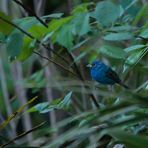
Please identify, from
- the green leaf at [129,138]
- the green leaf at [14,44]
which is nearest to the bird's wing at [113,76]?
the green leaf at [14,44]

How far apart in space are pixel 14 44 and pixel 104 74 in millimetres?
235

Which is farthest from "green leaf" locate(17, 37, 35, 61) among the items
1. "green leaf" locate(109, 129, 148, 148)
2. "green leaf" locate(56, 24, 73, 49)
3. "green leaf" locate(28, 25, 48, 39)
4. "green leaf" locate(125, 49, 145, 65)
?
"green leaf" locate(109, 129, 148, 148)

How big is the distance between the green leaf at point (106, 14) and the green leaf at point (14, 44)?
0.19 meters

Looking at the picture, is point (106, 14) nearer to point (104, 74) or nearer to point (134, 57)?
point (134, 57)

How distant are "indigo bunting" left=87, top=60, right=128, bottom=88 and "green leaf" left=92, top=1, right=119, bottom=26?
22 centimetres

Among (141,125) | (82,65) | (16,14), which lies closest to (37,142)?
(141,125)

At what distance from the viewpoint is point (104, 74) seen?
3.88 ft

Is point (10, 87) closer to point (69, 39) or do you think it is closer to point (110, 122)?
point (69, 39)

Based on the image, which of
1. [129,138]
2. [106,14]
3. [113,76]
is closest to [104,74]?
[113,76]

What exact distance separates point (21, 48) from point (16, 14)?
5.64 feet

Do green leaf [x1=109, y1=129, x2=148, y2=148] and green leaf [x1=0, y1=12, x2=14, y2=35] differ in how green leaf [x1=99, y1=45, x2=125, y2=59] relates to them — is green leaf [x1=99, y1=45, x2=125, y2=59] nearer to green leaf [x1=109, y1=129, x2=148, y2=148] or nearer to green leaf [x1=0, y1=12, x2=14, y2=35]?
green leaf [x1=0, y1=12, x2=14, y2=35]

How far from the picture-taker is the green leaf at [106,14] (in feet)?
3.07

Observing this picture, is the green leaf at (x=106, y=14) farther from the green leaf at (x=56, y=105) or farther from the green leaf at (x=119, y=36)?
the green leaf at (x=56, y=105)

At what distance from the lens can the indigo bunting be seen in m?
1.16
